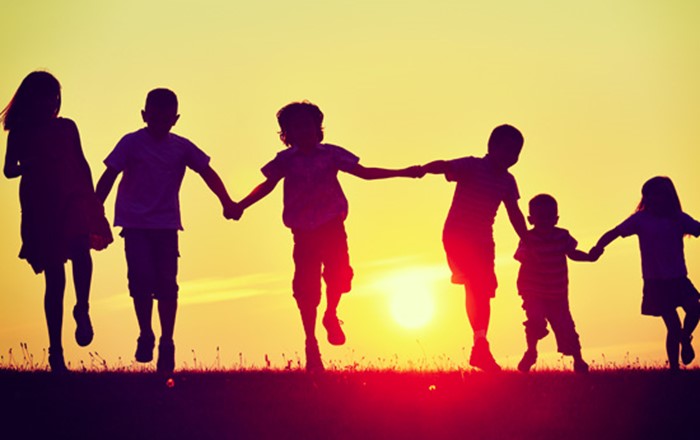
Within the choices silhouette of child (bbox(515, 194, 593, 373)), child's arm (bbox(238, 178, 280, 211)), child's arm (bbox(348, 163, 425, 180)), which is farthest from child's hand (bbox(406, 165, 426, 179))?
silhouette of child (bbox(515, 194, 593, 373))

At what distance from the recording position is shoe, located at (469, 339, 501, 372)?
50.0ft

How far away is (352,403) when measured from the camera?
12.7 meters

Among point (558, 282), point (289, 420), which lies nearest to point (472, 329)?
point (558, 282)

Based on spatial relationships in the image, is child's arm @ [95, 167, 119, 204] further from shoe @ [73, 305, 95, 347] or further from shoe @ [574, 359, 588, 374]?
shoe @ [574, 359, 588, 374]

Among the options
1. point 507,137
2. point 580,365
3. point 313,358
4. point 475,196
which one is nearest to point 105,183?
point 313,358

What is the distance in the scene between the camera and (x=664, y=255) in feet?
57.5

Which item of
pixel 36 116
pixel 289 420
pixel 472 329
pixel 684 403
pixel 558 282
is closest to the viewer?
pixel 289 420

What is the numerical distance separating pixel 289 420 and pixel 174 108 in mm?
4582

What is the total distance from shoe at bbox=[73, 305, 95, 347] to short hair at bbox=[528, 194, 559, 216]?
21.3ft

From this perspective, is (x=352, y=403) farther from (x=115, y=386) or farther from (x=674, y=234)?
(x=674, y=234)

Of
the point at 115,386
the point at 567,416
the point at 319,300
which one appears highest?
the point at 319,300

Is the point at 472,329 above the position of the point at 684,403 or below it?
above

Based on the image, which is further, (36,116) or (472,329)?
(472,329)

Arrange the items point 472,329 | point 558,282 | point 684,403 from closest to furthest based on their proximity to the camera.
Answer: point 684,403
point 472,329
point 558,282
